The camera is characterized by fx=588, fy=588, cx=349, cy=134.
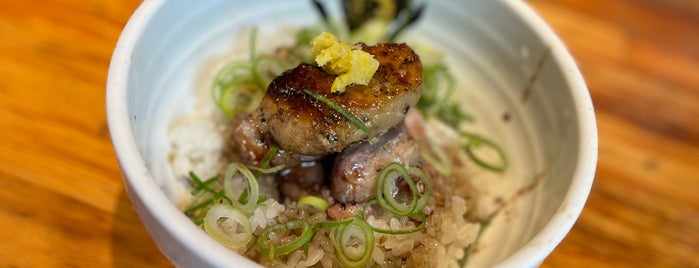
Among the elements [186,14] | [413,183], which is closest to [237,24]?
[186,14]

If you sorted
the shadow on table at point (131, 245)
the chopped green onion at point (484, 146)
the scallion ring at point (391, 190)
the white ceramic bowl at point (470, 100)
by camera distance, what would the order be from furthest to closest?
the chopped green onion at point (484, 146), the shadow on table at point (131, 245), the scallion ring at point (391, 190), the white ceramic bowl at point (470, 100)

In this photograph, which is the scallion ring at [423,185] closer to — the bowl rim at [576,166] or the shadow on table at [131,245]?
the bowl rim at [576,166]

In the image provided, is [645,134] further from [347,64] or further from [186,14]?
[186,14]

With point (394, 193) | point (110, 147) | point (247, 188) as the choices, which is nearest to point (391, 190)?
point (394, 193)

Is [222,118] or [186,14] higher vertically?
[186,14]

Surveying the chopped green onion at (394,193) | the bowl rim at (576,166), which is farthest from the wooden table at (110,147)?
the chopped green onion at (394,193)

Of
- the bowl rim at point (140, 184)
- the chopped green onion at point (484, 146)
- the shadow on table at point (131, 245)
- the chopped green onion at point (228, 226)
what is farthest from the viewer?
the chopped green onion at point (484, 146)

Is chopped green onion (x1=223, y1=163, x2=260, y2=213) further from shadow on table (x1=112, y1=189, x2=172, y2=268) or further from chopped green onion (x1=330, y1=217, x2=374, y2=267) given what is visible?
shadow on table (x1=112, y1=189, x2=172, y2=268)
